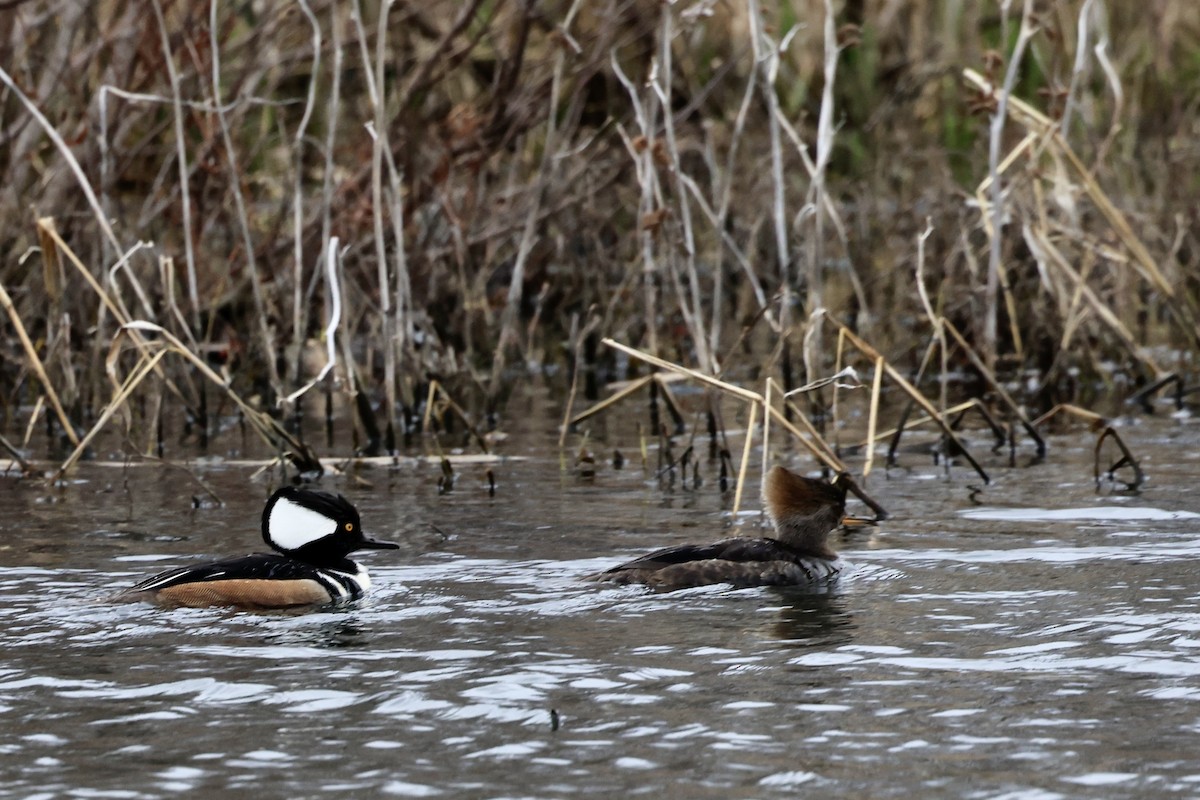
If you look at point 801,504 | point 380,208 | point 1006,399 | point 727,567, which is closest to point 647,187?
point 380,208

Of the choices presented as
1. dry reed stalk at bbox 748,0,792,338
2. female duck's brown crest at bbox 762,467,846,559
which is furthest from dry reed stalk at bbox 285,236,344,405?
dry reed stalk at bbox 748,0,792,338

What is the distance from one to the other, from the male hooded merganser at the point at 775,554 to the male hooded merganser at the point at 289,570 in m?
0.90

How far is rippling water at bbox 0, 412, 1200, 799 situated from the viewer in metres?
4.70

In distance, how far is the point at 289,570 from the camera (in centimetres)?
688

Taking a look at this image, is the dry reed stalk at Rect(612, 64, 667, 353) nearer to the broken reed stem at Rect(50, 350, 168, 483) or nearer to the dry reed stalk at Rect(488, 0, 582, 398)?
the dry reed stalk at Rect(488, 0, 582, 398)

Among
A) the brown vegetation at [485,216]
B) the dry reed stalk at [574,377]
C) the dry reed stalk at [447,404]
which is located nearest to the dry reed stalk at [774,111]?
the brown vegetation at [485,216]

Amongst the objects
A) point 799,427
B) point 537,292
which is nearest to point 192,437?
point 799,427

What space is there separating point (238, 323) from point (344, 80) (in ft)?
6.10

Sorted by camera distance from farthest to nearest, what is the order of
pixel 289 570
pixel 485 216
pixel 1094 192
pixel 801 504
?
1. pixel 485 216
2. pixel 1094 192
3. pixel 801 504
4. pixel 289 570

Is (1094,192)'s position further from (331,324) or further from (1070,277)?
(331,324)

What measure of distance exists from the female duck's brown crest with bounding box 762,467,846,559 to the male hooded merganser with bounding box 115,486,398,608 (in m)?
1.47

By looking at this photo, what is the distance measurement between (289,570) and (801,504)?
1.99 meters

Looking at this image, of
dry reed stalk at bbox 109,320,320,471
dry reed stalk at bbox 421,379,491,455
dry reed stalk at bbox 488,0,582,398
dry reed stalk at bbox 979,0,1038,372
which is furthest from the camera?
dry reed stalk at bbox 488,0,582,398

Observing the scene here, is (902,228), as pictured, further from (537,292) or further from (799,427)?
(799,427)
